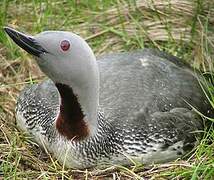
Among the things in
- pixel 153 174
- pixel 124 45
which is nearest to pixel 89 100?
pixel 153 174

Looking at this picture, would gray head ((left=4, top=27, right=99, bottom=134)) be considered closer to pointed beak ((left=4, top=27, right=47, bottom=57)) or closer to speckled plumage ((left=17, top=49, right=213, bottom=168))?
pointed beak ((left=4, top=27, right=47, bottom=57))

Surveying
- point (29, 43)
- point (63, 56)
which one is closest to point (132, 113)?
point (63, 56)

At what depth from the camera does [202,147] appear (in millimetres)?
5082

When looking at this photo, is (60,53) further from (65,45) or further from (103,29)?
(103,29)

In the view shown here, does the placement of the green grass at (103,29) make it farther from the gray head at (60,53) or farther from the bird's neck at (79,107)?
the gray head at (60,53)

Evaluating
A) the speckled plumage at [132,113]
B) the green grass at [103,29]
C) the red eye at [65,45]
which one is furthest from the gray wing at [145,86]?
the red eye at [65,45]

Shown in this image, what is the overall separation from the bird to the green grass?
0.60 feet

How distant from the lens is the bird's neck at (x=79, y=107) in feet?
15.7

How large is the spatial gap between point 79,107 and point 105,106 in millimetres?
360

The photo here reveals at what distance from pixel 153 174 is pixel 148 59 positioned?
990 mm

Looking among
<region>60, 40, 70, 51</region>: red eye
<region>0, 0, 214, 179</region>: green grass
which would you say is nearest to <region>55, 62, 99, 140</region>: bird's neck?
<region>60, 40, 70, 51</region>: red eye

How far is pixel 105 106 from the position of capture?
521cm

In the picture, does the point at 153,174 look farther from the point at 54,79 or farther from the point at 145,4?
the point at 145,4

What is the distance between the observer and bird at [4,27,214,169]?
4.66 meters
